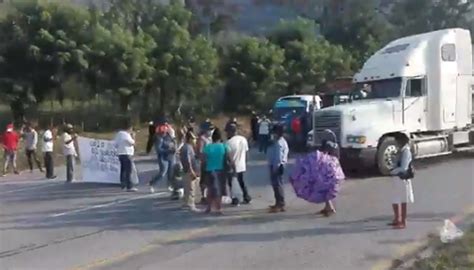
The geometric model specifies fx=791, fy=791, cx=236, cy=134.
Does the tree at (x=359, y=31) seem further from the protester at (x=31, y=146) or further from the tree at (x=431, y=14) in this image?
the protester at (x=31, y=146)

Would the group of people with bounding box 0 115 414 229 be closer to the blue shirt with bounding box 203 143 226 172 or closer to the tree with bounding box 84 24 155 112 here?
the blue shirt with bounding box 203 143 226 172

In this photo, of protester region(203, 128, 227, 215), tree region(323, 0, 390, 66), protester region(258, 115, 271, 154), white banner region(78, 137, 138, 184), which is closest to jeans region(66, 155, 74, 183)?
white banner region(78, 137, 138, 184)

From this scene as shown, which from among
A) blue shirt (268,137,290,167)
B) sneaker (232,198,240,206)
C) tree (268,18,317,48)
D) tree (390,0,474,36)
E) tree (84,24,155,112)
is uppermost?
tree (390,0,474,36)

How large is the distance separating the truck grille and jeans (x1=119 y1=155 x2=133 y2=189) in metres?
5.13

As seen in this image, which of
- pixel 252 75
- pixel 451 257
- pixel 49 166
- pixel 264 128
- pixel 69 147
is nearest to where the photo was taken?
pixel 451 257

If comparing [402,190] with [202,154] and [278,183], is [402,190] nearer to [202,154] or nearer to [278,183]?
[278,183]

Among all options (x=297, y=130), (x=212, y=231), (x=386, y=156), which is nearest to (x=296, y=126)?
(x=297, y=130)

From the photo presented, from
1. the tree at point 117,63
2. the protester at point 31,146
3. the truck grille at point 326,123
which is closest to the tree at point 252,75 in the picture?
the tree at point 117,63

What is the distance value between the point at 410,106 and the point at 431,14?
5687 centimetres

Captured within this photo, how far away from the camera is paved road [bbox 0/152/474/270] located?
406 inches

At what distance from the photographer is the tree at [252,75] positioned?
4641cm

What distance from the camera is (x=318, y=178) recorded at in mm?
13516

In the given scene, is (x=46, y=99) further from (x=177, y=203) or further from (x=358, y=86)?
(x=177, y=203)

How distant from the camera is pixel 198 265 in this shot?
32.8 ft
